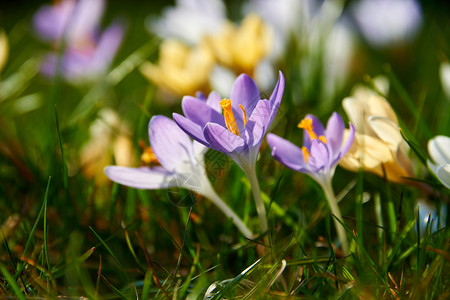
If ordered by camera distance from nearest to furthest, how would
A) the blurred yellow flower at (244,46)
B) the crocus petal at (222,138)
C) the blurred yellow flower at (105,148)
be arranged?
the crocus petal at (222,138) < the blurred yellow flower at (105,148) < the blurred yellow flower at (244,46)

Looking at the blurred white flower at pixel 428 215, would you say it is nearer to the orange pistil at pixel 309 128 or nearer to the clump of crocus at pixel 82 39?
the orange pistil at pixel 309 128

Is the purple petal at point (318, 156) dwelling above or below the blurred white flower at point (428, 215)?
above

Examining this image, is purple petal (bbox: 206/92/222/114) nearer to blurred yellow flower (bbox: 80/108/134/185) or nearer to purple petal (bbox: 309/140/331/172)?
purple petal (bbox: 309/140/331/172)

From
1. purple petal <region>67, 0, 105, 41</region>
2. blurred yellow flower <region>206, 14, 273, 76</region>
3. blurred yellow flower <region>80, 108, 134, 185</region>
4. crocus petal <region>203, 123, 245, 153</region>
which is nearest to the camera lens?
crocus petal <region>203, 123, 245, 153</region>

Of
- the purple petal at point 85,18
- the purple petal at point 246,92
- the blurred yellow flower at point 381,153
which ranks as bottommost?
the blurred yellow flower at point 381,153

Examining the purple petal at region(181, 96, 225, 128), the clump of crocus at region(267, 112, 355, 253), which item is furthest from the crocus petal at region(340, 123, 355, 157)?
the purple petal at region(181, 96, 225, 128)

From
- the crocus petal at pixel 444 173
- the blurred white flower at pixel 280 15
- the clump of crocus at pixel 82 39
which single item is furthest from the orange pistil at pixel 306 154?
the clump of crocus at pixel 82 39

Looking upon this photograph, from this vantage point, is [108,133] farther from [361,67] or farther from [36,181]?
[361,67]
